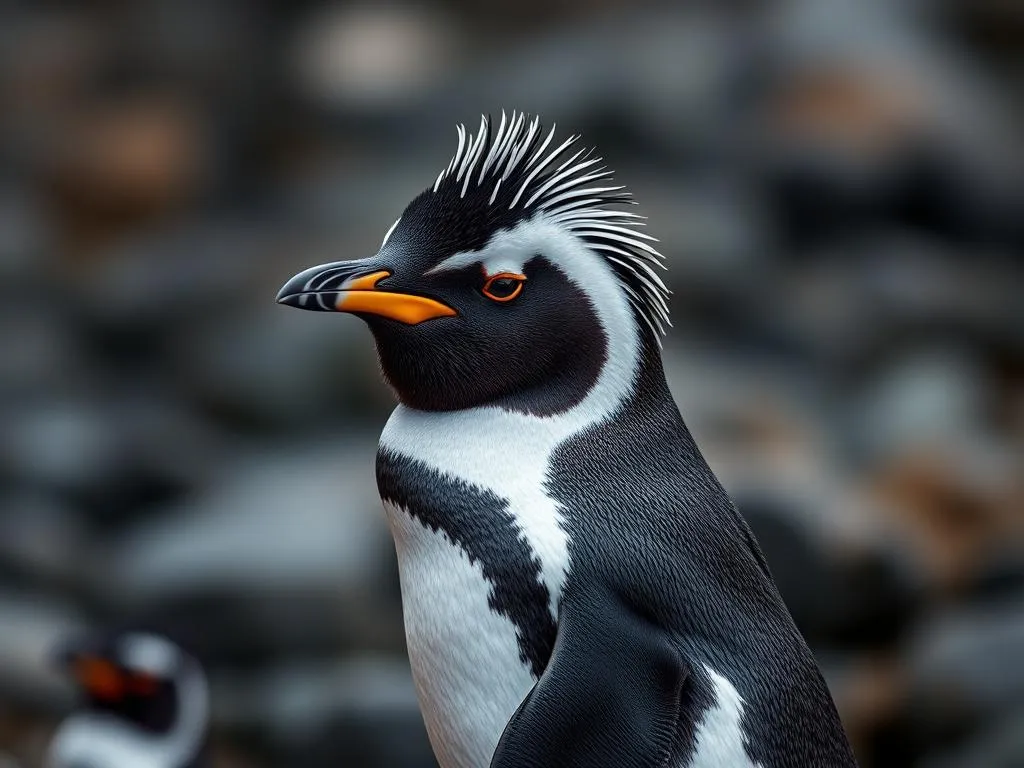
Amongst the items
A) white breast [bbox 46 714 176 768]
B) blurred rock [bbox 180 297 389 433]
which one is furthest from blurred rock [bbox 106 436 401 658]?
white breast [bbox 46 714 176 768]

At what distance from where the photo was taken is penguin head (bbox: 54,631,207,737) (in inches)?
127

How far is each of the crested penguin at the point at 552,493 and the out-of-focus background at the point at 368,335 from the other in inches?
89.6

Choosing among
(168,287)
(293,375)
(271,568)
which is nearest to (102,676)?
(271,568)

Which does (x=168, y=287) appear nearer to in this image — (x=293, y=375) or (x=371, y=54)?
(x=293, y=375)

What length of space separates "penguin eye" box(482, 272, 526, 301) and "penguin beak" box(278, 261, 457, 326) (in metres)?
0.04

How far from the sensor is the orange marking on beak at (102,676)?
10.7 feet

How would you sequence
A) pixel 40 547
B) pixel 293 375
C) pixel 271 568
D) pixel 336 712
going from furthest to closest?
pixel 293 375 → pixel 40 547 → pixel 271 568 → pixel 336 712

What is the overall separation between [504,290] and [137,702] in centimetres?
198

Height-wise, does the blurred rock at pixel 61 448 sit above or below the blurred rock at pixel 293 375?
below

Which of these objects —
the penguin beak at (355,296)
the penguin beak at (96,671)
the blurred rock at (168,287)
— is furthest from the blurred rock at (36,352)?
the penguin beak at (355,296)

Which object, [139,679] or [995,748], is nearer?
[139,679]

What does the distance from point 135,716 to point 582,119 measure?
603cm

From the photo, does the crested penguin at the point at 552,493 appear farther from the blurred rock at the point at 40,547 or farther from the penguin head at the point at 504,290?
the blurred rock at the point at 40,547

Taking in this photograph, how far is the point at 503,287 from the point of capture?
159cm
